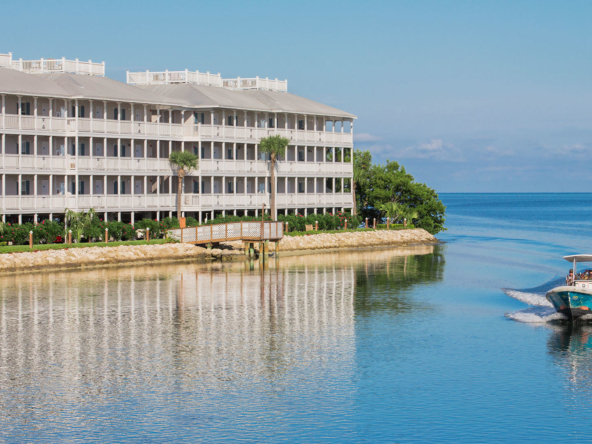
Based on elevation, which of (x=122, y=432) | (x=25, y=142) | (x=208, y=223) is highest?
(x=25, y=142)

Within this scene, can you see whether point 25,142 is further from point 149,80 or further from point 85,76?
point 149,80

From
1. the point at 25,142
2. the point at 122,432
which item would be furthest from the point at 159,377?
the point at 25,142

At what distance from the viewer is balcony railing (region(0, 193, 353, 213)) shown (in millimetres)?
62906

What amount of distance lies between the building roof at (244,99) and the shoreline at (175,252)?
12840 millimetres

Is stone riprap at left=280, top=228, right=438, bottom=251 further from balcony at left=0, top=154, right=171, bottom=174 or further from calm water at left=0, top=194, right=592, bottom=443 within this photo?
calm water at left=0, top=194, right=592, bottom=443

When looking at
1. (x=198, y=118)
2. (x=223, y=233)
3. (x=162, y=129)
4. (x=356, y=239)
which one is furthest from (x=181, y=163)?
(x=356, y=239)

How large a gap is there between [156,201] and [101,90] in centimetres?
1000

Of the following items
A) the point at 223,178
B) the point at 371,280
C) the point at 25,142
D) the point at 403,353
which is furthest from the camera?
the point at 223,178

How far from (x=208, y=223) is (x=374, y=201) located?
25.5m

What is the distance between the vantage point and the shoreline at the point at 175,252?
56.9 m

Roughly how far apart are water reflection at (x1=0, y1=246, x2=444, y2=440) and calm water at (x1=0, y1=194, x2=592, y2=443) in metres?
0.09

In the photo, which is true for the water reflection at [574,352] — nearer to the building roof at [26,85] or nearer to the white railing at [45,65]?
the building roof at [26,85]

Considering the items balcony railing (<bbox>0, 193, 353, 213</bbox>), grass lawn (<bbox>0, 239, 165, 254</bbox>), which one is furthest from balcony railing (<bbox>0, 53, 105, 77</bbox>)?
grass lawn (<bbox>0, 239, 165, 254</bbox>)

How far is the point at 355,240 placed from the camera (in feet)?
270
